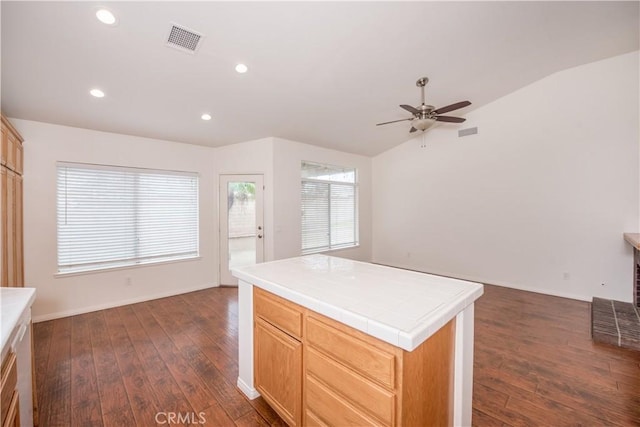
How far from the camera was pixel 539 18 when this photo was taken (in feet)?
9.50

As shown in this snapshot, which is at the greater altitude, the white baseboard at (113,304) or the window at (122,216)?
the window at (122,216)

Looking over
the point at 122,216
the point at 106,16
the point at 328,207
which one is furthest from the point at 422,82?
the point at 122,216

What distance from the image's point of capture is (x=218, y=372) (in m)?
2.39

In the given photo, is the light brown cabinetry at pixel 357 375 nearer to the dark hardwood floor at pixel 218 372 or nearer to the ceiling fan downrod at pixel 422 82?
the dark hardwood floor at pixel 218 372

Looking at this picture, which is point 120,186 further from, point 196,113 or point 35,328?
point 35,328

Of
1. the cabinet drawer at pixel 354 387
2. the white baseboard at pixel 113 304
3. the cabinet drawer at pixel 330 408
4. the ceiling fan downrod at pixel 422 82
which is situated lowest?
the white baseboard at pixel 113 304

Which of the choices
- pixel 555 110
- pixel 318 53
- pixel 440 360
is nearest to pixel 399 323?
pixel 440 360

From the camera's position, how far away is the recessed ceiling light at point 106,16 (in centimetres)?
204

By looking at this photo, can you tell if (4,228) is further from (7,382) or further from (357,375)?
(357,375)

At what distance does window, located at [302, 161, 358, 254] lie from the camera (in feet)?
18.0

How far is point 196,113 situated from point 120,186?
164cm

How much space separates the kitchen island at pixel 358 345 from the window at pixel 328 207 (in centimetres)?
346

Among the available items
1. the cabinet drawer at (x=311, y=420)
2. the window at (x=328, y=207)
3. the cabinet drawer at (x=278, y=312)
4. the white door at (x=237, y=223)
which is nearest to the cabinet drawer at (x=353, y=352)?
the cabinet drawer at (x=278, y=312)

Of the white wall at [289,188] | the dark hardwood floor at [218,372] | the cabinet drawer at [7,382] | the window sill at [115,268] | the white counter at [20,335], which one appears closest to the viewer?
the cabinet drawer at [7,382]
